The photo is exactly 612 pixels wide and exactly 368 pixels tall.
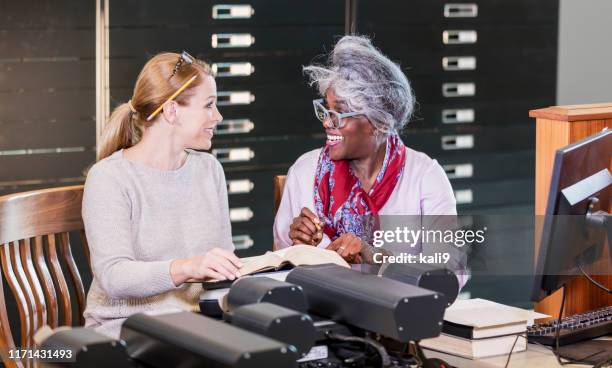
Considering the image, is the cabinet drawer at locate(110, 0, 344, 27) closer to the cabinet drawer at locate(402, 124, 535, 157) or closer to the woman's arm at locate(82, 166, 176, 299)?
the cabinet drawer at locate(402, 124, 535, 157)

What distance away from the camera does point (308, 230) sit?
8.48 feet

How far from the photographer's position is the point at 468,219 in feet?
8.54

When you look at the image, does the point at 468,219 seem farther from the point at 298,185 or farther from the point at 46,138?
the point at 46,138

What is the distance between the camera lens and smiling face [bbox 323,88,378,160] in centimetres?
274

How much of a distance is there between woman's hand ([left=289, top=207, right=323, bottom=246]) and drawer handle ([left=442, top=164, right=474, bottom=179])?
6.96ft

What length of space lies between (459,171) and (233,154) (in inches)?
45.4

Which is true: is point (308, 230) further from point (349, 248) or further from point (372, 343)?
point (372, 343)

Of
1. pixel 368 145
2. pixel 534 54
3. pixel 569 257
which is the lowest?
pixel 569 257

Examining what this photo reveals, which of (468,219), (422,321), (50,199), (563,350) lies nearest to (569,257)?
(563,350)

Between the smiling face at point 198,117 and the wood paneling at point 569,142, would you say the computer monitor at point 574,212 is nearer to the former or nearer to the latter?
the wood paneling at point 569,142

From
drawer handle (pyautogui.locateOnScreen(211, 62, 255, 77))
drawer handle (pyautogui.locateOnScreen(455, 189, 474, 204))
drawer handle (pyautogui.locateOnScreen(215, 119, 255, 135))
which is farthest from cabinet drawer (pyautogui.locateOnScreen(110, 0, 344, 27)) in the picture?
drawer handle (pyautogui.locateOnScreen(455, 189, 474, 204))

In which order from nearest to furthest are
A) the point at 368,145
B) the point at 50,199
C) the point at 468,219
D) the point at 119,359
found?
the point at 119,359 → the point at 50,199 → the point at 468,219 → the point at 368,145

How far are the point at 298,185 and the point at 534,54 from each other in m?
2.25

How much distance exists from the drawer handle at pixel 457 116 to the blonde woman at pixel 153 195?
7.01ft
